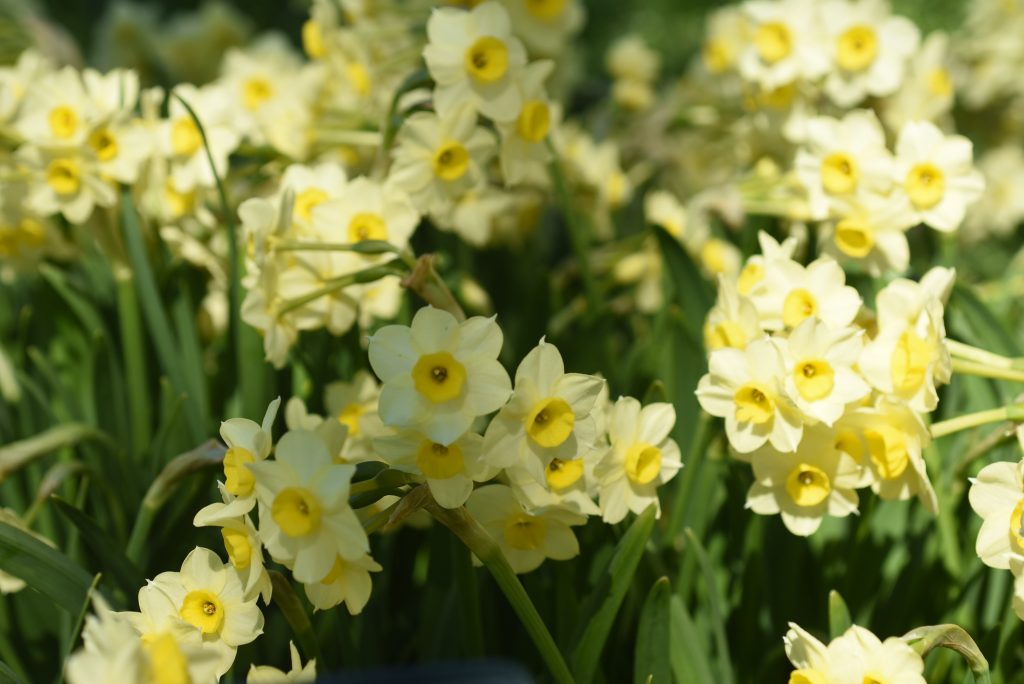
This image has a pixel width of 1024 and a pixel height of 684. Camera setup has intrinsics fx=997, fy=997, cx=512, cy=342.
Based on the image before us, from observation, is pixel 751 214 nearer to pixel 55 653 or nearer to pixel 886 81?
pixel 886 81

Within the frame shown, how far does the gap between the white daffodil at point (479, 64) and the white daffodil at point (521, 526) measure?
500mm

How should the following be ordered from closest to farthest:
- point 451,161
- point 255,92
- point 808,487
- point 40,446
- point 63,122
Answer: point 808,487 → point 40,446 → point 451,161 → point 63,122 → point 255,92

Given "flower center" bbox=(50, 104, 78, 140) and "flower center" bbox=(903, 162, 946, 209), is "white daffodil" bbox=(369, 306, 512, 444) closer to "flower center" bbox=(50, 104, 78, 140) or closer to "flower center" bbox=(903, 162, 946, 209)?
"flower center" bbox=(903, 162, 946, 209)

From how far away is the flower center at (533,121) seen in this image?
4.10 feet

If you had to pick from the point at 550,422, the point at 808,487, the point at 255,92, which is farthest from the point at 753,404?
the point at 255,92

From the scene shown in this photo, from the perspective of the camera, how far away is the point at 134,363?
4.63 ft

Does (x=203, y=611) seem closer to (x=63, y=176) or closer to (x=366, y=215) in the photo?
(x=366, y=215)

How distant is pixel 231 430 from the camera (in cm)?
84

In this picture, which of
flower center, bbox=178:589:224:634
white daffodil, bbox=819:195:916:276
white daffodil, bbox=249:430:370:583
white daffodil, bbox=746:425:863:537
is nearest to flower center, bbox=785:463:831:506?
white daffodil, bbox=746:425:863:537

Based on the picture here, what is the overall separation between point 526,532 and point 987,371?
0.49 meters

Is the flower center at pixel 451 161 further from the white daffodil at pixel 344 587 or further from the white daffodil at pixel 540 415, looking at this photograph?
the white daffodil at pixel 344 587

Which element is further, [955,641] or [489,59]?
[489,59]

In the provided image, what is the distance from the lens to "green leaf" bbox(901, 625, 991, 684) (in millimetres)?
857

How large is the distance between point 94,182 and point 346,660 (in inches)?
28.6
